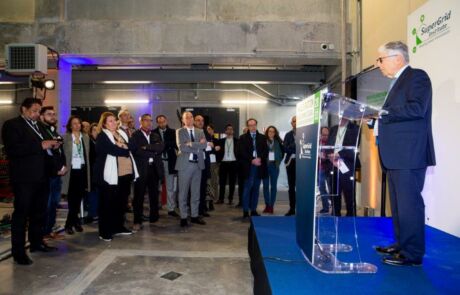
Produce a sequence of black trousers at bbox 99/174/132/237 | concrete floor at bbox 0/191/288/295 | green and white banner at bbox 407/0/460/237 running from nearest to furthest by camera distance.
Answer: concrete floor at bbox 0/191/288/295 < green and white banner at bbox 407/0/460/237 < black trousers at bbox 99/174/132/237

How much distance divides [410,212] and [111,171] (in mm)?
3198

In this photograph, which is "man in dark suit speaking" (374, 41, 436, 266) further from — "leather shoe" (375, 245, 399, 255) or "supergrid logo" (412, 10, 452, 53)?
"supergrid logo" (412, 10, 452, 53)

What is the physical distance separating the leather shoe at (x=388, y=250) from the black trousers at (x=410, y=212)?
0.14 metres

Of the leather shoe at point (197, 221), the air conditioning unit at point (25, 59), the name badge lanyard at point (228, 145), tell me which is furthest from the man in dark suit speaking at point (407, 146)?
the name badge lanyard at point (228, 145)

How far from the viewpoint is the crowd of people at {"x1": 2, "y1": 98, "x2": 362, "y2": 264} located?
3.46 m

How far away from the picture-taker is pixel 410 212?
2.22 meters

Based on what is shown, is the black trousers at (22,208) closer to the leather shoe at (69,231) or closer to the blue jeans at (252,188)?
the leather shoe at (69,231)

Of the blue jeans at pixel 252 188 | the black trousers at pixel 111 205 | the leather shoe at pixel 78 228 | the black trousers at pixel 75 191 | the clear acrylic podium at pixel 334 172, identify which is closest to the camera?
the clear acrylic podium at pixel 334 172

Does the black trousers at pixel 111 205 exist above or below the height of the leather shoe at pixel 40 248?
above

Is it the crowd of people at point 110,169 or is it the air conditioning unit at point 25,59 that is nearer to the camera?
the crowd of people at point 110,169

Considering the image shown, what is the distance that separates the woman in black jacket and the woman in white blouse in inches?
18.6

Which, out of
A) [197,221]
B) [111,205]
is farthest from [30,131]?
Result: [197,221]

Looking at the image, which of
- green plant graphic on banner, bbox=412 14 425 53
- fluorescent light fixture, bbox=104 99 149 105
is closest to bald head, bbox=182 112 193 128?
green plant graphic on banner, bbox=412 14 425 53

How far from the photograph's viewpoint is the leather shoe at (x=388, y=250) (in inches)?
96.3
